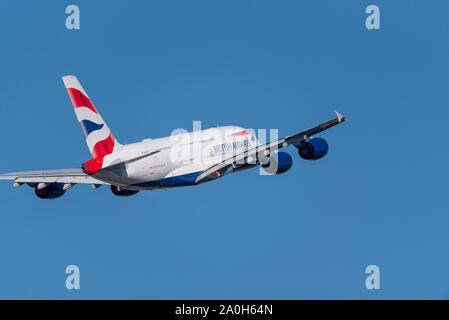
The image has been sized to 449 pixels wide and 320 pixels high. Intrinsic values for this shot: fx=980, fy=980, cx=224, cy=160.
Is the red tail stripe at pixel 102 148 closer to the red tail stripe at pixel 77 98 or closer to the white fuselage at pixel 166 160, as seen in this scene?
the white fuselage at pixel 166 160

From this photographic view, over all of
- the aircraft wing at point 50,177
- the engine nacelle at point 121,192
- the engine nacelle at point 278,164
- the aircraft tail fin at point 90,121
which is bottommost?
the engine nacelle at point 121,192

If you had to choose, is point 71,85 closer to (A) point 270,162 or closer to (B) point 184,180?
(B) point 184,180

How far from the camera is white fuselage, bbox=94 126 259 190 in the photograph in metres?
69.1

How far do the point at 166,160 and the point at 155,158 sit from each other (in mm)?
1111

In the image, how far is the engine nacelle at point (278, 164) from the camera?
244ft

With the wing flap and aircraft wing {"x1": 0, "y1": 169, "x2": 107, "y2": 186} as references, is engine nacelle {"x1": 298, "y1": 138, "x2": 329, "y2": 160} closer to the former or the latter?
aircraft wing {"x1": 0, "y1": 169, "x2": 107, "y2": 186}

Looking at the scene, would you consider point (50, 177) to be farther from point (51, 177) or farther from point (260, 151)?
point (260, 151)

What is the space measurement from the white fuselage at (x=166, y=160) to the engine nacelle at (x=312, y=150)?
5344 millimetres

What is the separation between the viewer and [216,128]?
78500 mm

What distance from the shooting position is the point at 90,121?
227 ft

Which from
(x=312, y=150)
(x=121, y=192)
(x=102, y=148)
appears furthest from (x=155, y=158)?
(x=312, y=150)

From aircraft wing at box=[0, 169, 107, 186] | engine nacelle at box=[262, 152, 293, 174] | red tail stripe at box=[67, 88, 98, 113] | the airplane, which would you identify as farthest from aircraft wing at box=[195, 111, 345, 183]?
red tail stripe at box=[67, 88, 98, 113]

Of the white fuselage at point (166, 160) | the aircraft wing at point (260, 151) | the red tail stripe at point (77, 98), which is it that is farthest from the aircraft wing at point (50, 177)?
the aircraft wing at point (260, 151)

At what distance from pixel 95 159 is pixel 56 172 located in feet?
22.3
